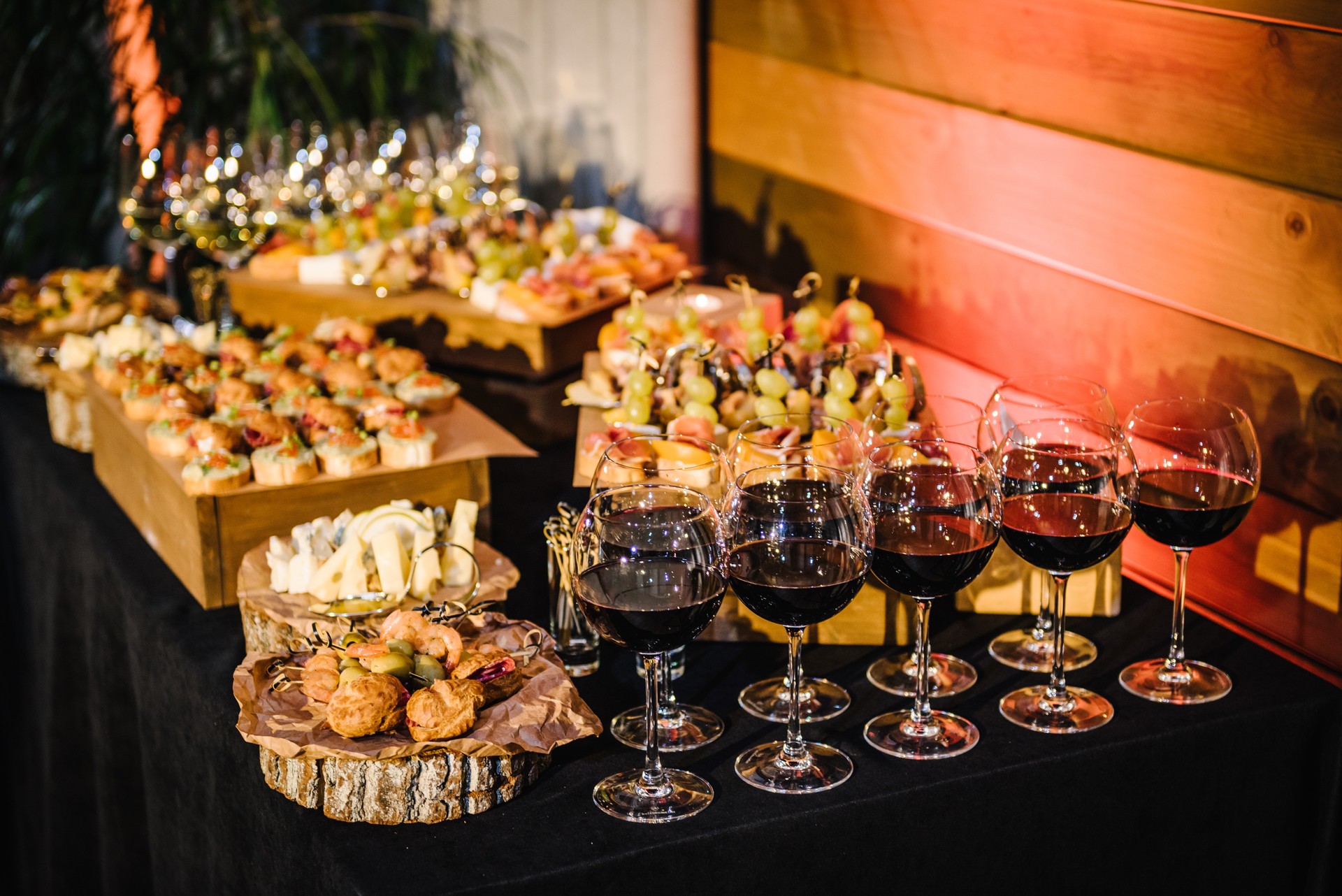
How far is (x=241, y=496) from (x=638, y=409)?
1.72 feet

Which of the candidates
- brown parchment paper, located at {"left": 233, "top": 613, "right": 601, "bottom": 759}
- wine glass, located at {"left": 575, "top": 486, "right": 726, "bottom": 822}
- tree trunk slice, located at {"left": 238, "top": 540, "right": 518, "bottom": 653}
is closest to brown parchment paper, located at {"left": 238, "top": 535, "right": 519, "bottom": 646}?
tree trunk slice, located at {"left": 238, "top": 540, "right": 518, "bottom": 653}

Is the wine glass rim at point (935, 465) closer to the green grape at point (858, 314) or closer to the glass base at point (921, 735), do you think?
the glass base at point (921, 735)

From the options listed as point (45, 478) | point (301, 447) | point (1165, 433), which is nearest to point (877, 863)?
point (1165, 433)

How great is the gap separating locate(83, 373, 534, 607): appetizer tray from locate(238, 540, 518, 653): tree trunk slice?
0.14 meters

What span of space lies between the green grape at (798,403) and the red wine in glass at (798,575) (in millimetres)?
636

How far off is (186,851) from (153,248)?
143cm

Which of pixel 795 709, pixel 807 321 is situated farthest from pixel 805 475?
pixel 807 321

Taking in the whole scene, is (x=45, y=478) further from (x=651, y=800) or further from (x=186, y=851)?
(x=651, y=800)

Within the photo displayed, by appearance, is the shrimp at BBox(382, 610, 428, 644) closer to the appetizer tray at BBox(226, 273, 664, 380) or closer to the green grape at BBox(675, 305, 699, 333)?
the green grape at BBox(675, 305, 699, 333)

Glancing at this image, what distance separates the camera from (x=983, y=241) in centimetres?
226

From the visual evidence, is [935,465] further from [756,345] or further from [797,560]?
[756,345]

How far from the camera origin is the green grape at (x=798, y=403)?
5.91 ft

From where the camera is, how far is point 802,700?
4.47ft

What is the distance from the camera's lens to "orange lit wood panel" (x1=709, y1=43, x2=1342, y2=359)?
1585 mm
